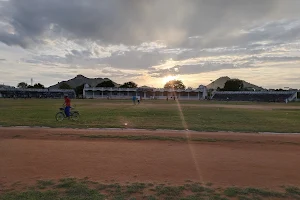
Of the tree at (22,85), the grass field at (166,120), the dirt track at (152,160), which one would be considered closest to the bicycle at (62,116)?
the grass field at (166,120)

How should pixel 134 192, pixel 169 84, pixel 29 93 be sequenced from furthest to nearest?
pixel 169 84 < pixel 29 93 < pixel 134 192

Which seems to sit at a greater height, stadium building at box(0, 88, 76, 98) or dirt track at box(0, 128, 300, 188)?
stadium building at box(0, 88, 76, 98)

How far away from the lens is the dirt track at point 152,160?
22.4 feet

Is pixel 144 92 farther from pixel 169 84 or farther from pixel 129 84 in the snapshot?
pixel 169 84

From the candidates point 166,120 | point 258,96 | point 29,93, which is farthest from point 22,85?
point 166,120

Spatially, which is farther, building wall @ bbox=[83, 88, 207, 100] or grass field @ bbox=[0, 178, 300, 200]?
building wall @ bbox=[83, 88, 207, 100]

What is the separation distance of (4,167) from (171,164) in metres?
4.72

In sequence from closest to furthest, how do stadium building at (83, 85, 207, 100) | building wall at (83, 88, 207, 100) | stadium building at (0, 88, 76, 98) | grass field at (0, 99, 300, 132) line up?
grass field at (0, 99, 300, 132), stadium building at (0, 88, 76, 98), building wall at (83, 88, 207, 100), stadium building at (83, 85, 207, 100)

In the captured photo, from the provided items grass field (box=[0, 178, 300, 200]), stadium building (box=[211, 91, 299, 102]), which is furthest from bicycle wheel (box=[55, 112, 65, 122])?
stadium building (box=[211, 91, 299, 102])

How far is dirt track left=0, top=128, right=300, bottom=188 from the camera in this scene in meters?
6.82

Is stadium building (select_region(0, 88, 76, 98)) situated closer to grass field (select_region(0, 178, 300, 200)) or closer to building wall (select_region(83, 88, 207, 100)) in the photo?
building wall (select_region(83, 88, 207, 100))

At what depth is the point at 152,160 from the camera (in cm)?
849

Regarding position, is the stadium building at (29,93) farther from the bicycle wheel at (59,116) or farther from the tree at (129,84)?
the bicycle wheel at (59,116)

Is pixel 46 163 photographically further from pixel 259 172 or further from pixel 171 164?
pixel 259 172
